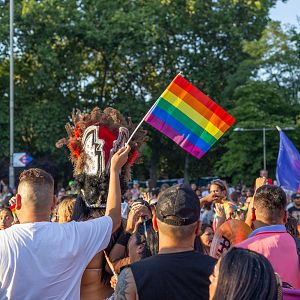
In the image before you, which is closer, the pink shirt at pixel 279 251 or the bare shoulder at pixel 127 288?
the bare shoulder at pixel 127 288

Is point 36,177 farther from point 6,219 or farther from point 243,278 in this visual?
point 6,219

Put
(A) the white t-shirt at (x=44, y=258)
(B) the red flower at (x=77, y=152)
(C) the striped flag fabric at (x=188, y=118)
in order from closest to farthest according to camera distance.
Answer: (A) the white t-shirt at (x=44, y=258) < (B) the red flower at (x=77, y=152) < (C) the striped flag fabric at (x=188, y=118)

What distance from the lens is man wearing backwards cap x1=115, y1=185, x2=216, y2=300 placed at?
9.62ft

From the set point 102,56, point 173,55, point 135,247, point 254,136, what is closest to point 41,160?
point 102,56

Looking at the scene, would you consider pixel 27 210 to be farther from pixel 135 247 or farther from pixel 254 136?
pixel 254 136

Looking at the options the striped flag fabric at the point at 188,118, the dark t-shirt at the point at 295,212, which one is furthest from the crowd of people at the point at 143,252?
the dark t-shirt at the point at 295,212

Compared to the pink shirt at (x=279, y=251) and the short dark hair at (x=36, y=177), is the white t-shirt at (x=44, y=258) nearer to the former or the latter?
the short dark hair at (x=36, y=177)

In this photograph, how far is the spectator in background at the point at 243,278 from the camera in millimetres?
2545

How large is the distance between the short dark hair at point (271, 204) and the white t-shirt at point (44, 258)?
1238mm

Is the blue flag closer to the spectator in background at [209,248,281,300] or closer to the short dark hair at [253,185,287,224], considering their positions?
the short dark hair at [253,185,287,224]

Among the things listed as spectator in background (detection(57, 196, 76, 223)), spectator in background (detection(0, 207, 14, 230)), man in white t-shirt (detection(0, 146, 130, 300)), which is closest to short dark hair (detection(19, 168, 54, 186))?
man in white t-shirt (detection(0, 146, 130, 300))

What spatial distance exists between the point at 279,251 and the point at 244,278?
1.65 m

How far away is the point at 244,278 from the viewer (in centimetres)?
255

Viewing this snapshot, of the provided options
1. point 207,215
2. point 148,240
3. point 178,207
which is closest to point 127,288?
point 178,207
